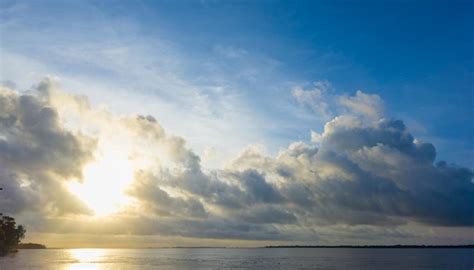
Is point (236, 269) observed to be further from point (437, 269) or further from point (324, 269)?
point (437, 269)

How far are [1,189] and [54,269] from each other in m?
46.2

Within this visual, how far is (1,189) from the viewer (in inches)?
6727

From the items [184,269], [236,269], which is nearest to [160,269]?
[184,269]

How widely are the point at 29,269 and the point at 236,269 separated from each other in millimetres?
77976

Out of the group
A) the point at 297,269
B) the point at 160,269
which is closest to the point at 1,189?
the point at 160,269

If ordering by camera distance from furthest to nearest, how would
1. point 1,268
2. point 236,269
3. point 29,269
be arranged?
point 236,269 < point 29,269 < point 1,268

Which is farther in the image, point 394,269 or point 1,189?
point 394,269

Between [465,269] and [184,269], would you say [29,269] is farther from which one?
[465,269]

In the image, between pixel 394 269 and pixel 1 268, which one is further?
pixel 394 269

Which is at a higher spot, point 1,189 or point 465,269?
point 1,189

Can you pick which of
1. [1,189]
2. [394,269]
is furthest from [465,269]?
[1,189]

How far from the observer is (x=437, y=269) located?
641ft

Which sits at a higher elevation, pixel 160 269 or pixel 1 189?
pixel 1 189

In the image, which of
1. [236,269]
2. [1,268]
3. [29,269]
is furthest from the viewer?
[236,269]
